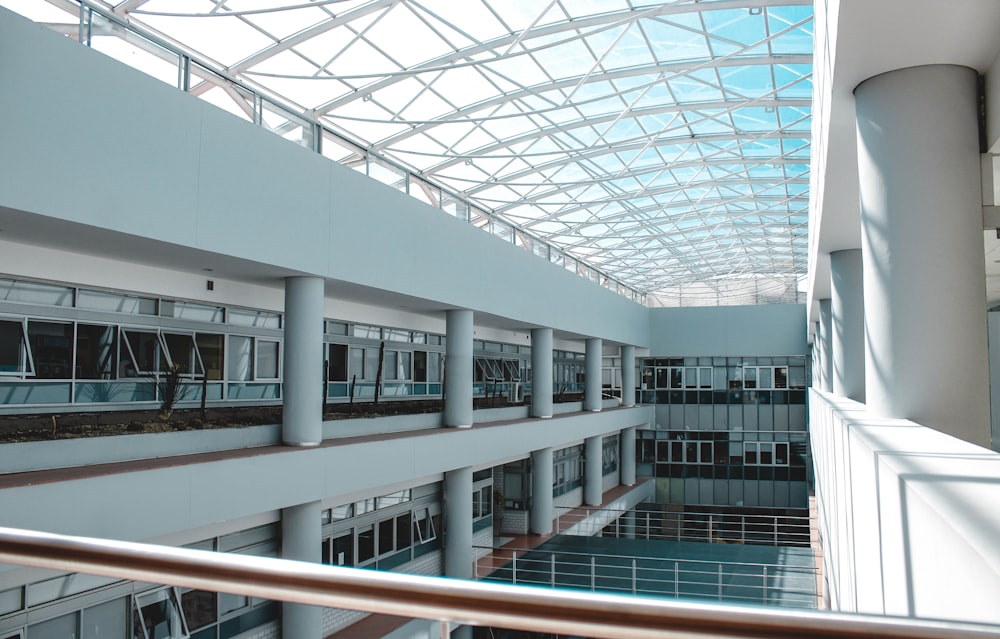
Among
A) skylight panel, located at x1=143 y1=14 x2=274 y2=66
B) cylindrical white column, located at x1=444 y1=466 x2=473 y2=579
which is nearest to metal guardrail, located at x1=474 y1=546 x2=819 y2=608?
cylindrical white column, located at x1=444 y1=466 x2=473 y2=579

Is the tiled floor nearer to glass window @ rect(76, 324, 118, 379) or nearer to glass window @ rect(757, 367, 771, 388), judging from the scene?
glass window @ rect(76, 324, 118, 379)

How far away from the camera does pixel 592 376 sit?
3300cm

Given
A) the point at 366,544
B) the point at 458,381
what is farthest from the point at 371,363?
the point at 366,544

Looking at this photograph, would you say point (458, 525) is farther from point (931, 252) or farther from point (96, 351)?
point (931, 252)

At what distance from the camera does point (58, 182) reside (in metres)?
9.54

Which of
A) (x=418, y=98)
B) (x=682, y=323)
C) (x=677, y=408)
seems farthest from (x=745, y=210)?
(x=418, y=98)

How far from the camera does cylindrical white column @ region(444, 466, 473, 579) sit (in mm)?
20016

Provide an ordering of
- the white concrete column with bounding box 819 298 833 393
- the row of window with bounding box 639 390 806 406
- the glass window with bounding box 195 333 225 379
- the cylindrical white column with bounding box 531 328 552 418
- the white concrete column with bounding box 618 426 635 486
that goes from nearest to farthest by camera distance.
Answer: the glass window with bounding box 195 333 225 379
the white concrete column with bounding box 819 298 833 393
the cylindrical white column with bounding box 531 328 552 418
the white concrete column with bounding box 618 426 635 486
the row of window with bounding box 639 390 806 406

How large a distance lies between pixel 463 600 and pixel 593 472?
108ft

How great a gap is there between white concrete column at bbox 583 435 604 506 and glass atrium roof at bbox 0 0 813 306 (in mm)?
10335

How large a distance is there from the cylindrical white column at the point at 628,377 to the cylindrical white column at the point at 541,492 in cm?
1304

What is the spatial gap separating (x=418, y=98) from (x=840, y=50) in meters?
19.6

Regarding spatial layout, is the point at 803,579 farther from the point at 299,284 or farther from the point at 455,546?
the point at 299,284

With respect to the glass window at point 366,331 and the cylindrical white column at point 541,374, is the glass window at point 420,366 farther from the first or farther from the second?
the cylindrical white column at point 541,374
